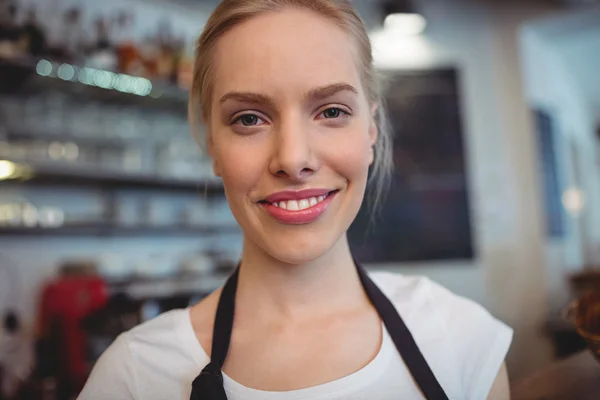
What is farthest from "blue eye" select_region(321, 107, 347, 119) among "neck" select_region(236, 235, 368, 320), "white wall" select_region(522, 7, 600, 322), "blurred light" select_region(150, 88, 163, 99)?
"white wall" select_region(522, 7, 600, 322)

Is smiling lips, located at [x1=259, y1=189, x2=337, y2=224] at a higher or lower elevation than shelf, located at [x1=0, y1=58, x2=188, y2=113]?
lower

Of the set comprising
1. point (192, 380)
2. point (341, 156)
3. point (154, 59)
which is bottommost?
point (192, 380)

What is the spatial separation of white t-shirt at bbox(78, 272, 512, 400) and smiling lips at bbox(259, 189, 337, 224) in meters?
0.26

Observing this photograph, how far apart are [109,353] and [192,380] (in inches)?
6.6

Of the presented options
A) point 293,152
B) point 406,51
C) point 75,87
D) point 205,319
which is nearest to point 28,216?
point 75,87

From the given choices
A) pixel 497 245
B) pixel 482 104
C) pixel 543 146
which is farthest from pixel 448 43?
pixel 497 245

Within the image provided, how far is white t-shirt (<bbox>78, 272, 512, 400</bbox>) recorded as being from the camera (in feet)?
2.46

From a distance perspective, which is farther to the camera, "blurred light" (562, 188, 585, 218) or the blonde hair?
"blurred light" (562, 188, 585, 218)

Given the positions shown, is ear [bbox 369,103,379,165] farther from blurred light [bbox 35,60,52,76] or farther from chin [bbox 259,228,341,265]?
blurred light [bbox 35,60,52,76]

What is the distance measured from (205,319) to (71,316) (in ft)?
5.14

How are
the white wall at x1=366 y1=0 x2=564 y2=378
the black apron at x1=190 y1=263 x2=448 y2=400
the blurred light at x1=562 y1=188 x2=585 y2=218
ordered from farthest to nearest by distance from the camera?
the blurred light at x1=562 y1=188 x2=585 y2=218, the white wall at x1=366 y1=0 x2=564 y2=378, the black apron at x1=190 y1=263 x2=448 y2=400

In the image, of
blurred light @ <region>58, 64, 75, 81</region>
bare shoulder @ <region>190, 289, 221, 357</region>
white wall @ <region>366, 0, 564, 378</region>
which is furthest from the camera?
white wall @ <region>366, 0, 564, 378</region>

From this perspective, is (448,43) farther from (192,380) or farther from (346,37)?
(192,380)

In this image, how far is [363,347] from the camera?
2.64 feet
